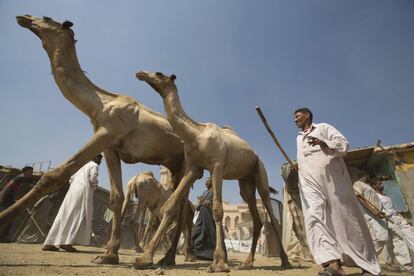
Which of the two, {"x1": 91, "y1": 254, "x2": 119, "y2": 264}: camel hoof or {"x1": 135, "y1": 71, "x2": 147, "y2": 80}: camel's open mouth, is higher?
{"x1": 135, "y1": 71, "x2": 147, "y2": 80}: camel's open mouth

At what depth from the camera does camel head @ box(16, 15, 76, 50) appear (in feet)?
14.3

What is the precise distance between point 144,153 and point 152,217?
24.1ft

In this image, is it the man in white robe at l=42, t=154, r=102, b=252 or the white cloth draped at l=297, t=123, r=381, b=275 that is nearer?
the white cloth draped at l=297, t=123, r=381, b=275

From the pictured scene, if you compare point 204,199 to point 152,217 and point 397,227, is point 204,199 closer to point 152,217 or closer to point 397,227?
point 152,217

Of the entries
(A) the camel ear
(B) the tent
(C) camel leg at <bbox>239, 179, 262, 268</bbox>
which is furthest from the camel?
(A) the camel ear

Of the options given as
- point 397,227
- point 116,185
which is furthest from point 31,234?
point 397,227

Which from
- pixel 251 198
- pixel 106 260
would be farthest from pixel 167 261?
pixel 251 198

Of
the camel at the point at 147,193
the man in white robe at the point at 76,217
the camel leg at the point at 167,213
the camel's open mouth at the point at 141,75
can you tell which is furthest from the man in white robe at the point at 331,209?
the camel at the point at 147,193

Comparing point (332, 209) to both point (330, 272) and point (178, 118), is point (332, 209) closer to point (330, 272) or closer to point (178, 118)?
point (330, 272)

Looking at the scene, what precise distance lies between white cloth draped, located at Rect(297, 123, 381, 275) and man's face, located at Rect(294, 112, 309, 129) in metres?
0.31

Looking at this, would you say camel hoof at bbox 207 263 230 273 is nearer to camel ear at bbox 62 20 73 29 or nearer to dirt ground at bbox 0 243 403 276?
dirt ground at bbox 0 243 403 276

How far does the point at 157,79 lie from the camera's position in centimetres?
468

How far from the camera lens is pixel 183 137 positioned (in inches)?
174

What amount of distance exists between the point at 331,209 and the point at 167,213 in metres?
2.30
